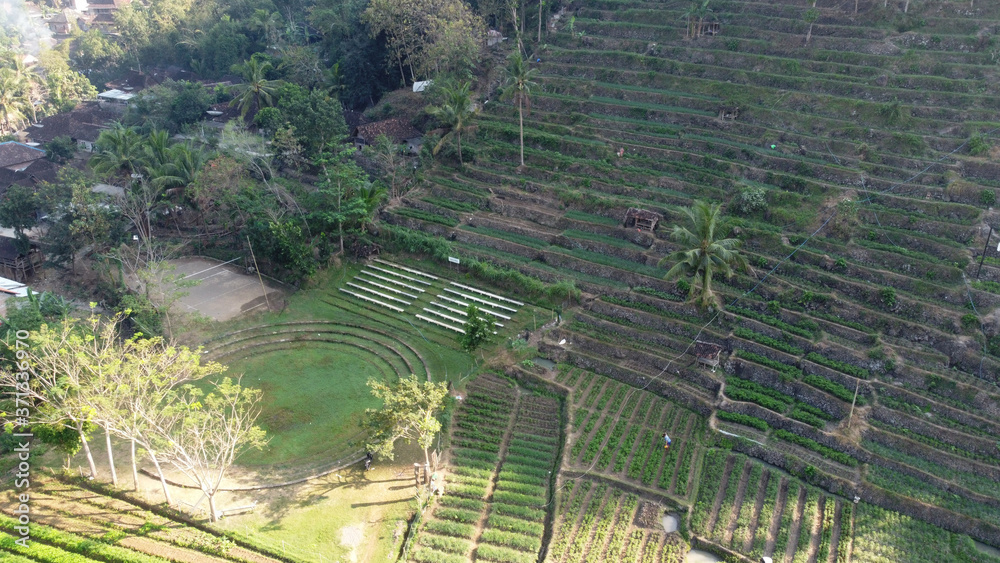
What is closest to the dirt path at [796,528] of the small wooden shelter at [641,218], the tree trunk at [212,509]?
the small wooden shelter at [641,218]

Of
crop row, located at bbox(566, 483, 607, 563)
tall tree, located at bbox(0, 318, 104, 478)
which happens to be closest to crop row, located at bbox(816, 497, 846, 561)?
Result: crop row, located at bbox(566, 483, 607, 563)

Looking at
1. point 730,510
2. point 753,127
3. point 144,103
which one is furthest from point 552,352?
point 144,103

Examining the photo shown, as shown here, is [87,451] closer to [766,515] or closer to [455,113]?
[766,515]

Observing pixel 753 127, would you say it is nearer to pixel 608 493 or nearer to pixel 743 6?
pixel 743 6

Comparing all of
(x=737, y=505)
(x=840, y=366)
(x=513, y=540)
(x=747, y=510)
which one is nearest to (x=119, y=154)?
(x=513, y=540)

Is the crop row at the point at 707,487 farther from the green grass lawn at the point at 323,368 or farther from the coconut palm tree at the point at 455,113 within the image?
the coconut palm tree at the point at 455,113
